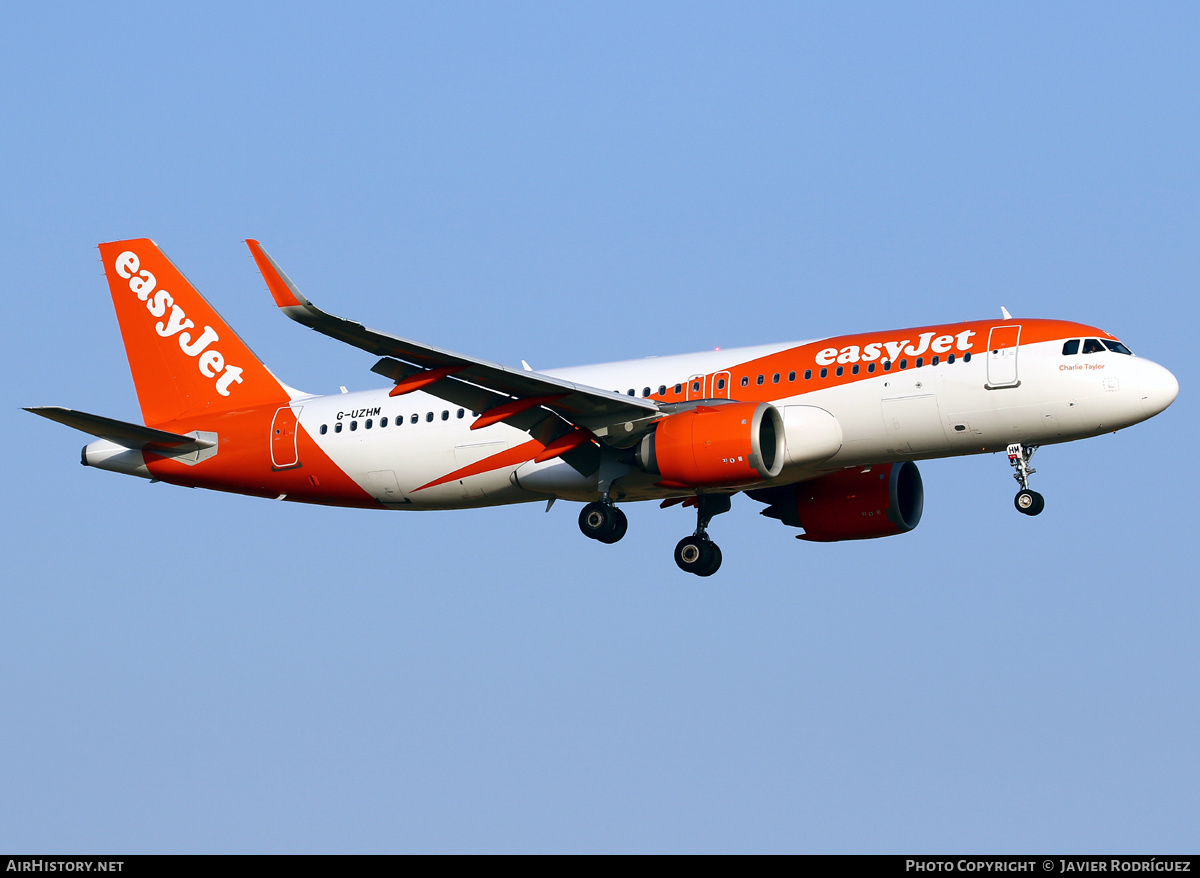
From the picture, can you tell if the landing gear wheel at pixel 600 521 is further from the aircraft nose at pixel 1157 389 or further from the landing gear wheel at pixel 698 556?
the aircraft nose at pixel 1157 389

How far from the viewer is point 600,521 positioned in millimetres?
37969

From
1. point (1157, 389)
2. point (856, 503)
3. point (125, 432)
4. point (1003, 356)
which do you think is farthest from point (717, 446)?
point (125, 432)

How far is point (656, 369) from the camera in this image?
38.8 m

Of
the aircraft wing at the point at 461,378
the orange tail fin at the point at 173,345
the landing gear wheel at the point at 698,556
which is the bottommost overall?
the landing gear wheel at the point at 698,556

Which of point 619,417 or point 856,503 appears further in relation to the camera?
point 856,503

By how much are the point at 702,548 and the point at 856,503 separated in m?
4.18

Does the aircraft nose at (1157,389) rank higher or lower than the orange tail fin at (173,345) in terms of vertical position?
lower

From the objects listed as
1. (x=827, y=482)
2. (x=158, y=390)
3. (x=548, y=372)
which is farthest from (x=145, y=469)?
(x=827, y=482)

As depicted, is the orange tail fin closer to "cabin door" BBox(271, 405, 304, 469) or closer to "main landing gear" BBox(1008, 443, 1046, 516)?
"cabin door" BBox(271, 405, 304, 469)

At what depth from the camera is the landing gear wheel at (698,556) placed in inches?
1577

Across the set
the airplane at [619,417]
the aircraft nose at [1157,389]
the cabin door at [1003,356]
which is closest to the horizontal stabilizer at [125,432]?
the airplane at [619,417]

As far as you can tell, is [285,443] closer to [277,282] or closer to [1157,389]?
[277,282]

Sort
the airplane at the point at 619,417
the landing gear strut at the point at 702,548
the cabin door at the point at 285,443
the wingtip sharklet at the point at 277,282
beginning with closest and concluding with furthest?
the wingtip sharklet at the point at 277,282 < the airplane at the point at 619,417 < the landing gear strut at the point at 702,548 < the cabin door at the point at 285,443

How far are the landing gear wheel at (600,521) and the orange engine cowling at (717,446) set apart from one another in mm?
2047
